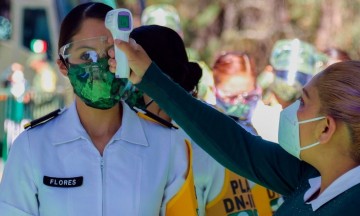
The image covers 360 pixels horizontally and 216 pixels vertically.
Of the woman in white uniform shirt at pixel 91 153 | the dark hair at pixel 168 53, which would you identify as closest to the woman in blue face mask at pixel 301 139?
the woman in white uniform shirt at pixel 91 153

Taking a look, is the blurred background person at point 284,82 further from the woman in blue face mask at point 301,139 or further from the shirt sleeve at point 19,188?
the shirt sleeve at point 19,188

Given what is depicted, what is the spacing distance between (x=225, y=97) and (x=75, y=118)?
11.1ft

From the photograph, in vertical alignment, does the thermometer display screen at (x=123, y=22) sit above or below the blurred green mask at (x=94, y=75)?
above

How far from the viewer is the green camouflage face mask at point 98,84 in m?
3.30

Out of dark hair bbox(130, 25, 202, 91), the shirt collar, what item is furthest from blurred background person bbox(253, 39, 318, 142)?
the shirt collar

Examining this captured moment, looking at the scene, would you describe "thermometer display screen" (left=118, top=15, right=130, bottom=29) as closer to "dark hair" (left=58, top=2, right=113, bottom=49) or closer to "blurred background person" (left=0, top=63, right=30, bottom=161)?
"dark hair" (left=58, top=2, right=113, bottom=49)

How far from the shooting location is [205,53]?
21594 mm

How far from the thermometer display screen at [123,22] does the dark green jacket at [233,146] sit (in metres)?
0.19

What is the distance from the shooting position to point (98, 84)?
10.9 ft

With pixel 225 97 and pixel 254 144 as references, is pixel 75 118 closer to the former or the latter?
pixel 254 144

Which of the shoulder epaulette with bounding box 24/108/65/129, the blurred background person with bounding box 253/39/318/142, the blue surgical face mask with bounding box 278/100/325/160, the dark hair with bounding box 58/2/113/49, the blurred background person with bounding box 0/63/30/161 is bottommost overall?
the blurred background person with bounding box 0/63/30/161

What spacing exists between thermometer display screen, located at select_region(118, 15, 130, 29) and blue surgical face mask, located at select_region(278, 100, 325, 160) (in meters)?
0.66

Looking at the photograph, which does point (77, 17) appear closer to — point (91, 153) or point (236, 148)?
point (91, 153)

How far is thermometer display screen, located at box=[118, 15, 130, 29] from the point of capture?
304 cm
